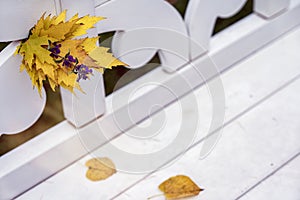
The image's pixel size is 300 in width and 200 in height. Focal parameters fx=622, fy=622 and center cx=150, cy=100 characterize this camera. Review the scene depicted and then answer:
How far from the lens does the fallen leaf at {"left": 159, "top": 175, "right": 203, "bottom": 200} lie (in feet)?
4.19

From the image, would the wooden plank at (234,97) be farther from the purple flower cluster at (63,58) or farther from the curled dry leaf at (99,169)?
the purple flower cluster at (63,58)

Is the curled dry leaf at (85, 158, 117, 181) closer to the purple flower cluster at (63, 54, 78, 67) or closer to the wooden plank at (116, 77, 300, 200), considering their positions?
the wooden plank at (116, 77, 300, 200)

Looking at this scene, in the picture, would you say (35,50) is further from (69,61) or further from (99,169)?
(99,169)

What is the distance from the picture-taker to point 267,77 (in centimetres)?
154

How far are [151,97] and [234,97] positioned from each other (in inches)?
8.2

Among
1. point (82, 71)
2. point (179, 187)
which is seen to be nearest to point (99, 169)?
point (179, 187)

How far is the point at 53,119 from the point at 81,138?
0.70ft

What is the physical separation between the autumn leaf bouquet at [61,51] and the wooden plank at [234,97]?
0.27 meters

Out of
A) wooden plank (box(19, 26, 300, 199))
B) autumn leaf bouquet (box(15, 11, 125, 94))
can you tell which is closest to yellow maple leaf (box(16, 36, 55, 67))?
autumn leaf bouquet (box(15, 11, 125, 94))

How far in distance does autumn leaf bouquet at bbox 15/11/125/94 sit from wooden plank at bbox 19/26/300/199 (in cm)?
27

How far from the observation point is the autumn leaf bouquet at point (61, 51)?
110 cm

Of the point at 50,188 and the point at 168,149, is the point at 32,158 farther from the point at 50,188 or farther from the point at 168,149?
the point at 168,149

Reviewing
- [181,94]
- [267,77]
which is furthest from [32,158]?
[267,77]

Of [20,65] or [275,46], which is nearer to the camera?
[20,65]
